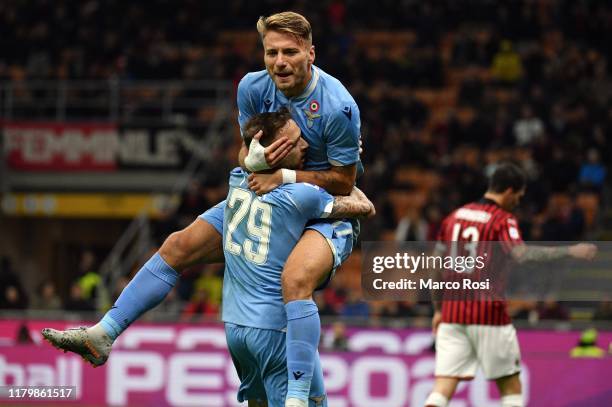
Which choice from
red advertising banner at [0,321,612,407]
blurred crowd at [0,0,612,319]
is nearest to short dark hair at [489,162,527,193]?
red advertising banner at [0,321,612,407]

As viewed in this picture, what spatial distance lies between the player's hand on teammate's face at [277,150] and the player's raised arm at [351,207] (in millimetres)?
332

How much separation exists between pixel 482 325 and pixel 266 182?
312 cm

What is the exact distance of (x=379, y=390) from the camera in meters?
11.3

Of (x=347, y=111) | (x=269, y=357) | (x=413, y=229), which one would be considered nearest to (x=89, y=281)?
(x=413, y=229)

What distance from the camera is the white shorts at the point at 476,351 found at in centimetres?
813

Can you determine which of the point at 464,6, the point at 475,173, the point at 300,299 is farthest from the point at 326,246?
the point at 464,6

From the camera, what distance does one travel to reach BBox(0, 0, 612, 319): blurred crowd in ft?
54.3

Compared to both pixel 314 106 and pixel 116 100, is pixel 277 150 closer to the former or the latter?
pixel 314 106

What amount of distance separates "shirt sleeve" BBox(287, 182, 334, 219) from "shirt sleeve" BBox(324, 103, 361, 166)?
166 millimetres

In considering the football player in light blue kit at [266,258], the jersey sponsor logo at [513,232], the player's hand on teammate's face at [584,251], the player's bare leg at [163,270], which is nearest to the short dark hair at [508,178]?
the jersey sponsor logo at [513,232]

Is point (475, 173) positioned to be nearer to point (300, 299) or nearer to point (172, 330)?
point (172, 330)

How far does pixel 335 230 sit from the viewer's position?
562cm

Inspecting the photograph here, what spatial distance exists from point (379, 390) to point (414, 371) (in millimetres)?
359

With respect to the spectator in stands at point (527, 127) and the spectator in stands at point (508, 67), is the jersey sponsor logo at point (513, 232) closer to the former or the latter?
the spectator in stands at point (527, 127)
